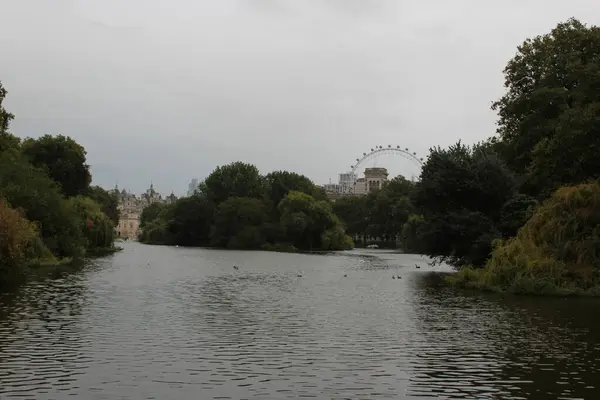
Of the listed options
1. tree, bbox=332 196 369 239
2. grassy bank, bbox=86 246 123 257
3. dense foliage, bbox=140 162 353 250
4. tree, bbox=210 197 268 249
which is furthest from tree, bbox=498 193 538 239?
tree, bbox=332 196 369 239

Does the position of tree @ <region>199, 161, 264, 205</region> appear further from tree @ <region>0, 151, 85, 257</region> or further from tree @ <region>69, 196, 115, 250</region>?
tree @ <region>0, 151, 85, 257</region>

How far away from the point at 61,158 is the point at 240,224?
151 ft

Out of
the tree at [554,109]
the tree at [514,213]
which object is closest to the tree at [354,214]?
the tree at [554,109]

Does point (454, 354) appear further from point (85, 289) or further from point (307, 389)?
point (85, 289)

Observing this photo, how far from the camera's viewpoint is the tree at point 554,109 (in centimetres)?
3797

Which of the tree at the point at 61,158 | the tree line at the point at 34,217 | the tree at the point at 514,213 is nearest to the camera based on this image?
the tree line at the point at 34,217

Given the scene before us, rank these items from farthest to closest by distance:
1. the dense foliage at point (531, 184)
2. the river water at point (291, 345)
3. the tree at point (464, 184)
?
the tree at point (464, 184) → the dense foliage at point (531, 184) → the river water at point (291, 345)

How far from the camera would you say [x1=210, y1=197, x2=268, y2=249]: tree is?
120688mm

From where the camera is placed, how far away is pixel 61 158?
8312cm

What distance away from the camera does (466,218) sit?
4584 cm

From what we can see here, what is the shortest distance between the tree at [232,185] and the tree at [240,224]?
10.2 meters

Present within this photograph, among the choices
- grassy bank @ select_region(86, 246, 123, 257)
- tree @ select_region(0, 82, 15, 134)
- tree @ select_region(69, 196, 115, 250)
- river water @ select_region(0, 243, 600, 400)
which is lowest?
river water @ select_region(0, 243, 600, 400)

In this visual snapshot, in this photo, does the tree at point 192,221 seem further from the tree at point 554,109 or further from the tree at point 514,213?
the tree at point 514,213

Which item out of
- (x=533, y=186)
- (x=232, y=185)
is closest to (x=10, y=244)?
(x=533, y=186)
